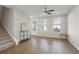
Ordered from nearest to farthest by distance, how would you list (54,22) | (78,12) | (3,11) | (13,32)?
(78,12), (13,32), (3,11), (54,22)

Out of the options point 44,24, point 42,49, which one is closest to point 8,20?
point 42,49

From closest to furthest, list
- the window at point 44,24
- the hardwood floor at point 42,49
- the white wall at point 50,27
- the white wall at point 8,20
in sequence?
the hardwood floor at point 42,49
the white wall at point 8,20
the white wall at point 50,27
the window at point 44,24

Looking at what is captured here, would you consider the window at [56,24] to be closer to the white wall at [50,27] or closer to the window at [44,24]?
the white wall at [50,27]

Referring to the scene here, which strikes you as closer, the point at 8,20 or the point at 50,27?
the point at 8,20

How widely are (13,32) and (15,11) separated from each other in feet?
4.89

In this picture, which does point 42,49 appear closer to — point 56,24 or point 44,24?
point 56,24

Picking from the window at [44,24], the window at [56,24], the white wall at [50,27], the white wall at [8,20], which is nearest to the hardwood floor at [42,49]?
the white wall at [8,20]

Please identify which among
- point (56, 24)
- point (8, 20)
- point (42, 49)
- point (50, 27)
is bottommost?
point (42, 49)

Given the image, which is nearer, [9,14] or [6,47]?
[6,47]

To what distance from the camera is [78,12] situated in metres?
4.73

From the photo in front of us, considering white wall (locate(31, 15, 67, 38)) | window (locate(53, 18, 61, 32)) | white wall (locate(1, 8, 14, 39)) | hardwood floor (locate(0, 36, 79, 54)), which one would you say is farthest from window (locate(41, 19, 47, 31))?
white wall (locate(1, 8, 14, 39))

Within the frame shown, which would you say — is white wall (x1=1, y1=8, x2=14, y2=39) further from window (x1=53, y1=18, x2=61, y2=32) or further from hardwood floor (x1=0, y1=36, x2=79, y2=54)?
window (x1=53, y1=18, x2=61, y2=32)
